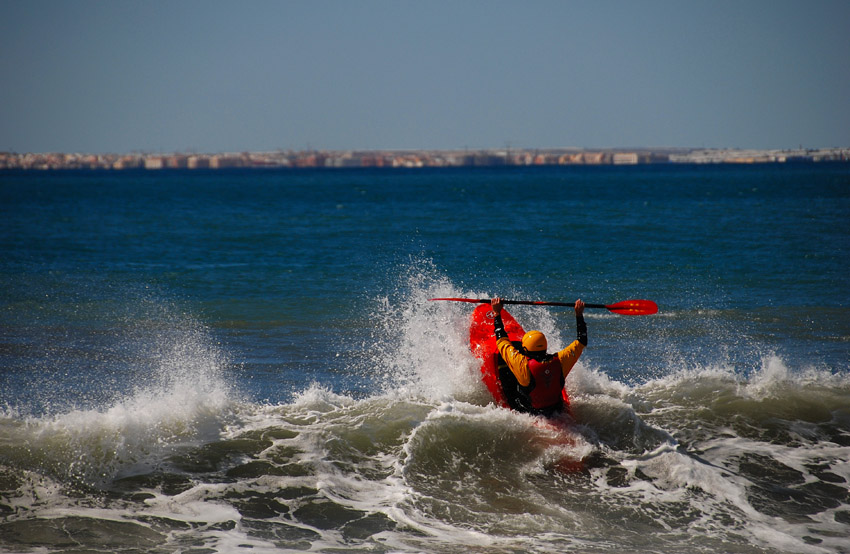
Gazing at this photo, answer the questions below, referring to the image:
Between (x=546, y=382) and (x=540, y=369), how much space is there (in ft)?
0.54

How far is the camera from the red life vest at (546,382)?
7574 mm

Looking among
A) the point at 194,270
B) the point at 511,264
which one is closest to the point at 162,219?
the point at 194,270

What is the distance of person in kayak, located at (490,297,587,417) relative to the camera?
7598mm

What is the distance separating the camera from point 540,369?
24.8ft

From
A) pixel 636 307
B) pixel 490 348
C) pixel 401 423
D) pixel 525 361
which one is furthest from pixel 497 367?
pixel 636 307

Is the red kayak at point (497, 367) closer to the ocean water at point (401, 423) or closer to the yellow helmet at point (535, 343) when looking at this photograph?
the ocean water at point (401, 423)

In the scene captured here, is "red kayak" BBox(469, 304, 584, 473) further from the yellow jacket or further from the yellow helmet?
the yellow helmet

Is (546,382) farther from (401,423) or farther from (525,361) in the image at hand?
(401,423)

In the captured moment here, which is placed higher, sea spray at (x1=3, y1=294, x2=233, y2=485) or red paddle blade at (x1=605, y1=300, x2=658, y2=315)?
red paddle blade at (x1=605, y1=300, x2=658, y2=315)

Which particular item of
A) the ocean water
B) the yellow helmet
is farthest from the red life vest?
the ocean water

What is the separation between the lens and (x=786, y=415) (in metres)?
8.64

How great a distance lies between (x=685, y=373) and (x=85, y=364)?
8.16 meters

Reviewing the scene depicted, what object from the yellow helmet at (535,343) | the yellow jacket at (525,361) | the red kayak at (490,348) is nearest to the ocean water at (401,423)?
the red kayak at (490,348)

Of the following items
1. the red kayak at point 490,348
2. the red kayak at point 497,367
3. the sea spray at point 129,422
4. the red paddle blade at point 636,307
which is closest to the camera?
the sea spray at point 129,422
